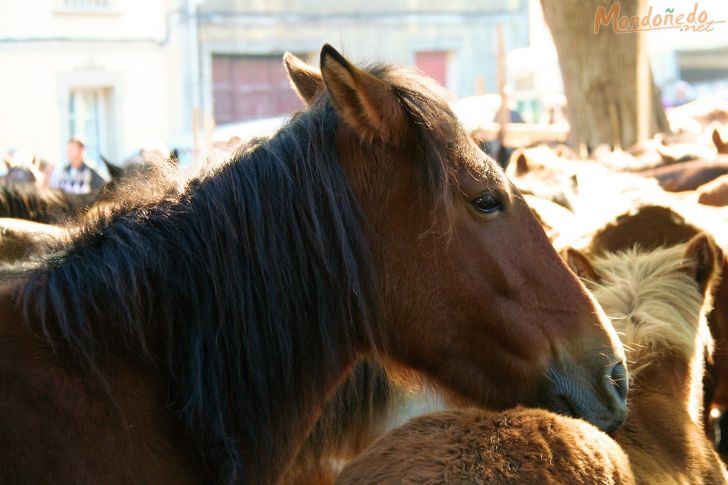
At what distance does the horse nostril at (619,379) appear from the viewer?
241cm

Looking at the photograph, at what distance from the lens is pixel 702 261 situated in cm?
Answer: 305

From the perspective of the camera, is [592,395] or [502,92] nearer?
[592,395]

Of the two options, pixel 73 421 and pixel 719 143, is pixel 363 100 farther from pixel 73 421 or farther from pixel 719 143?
pixel 719 143

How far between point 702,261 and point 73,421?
2.08 meters

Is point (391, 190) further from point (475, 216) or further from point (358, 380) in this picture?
point (358, 380)

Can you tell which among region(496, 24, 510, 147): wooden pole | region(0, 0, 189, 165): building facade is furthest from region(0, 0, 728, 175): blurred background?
region(496, 24, 510, 147): wooden pole

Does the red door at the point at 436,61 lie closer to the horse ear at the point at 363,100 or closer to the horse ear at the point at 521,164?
the horse ear at the point at 521,164

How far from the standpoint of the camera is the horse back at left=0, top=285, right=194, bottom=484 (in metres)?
1.93

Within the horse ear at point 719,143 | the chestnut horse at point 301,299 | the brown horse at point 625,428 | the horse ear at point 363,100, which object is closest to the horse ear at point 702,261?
the brown horse at point 625,428

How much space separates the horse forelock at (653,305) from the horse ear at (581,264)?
24mm

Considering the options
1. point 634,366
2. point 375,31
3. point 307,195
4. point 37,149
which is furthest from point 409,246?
Answer: point 375,31

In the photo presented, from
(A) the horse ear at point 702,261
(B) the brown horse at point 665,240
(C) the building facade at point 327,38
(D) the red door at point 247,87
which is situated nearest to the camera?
(A) the horse ear at point 702,261

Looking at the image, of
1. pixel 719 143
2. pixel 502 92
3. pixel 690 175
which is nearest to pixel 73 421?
pixel 690 175

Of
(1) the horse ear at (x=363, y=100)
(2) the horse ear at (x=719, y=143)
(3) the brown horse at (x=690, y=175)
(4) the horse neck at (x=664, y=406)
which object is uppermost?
(1) the horse ear at (x=363, y=100)
